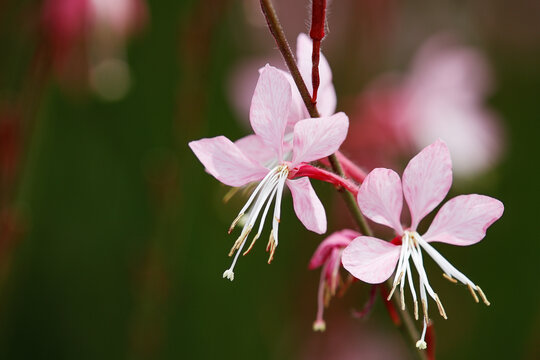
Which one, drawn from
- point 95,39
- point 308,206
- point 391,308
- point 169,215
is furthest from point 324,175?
point 95,39

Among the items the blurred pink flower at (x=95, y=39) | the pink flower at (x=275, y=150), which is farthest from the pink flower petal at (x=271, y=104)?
the blurred pink flower at (x=95, y=39)

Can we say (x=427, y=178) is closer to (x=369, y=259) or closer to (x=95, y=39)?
(x=369, y=259)

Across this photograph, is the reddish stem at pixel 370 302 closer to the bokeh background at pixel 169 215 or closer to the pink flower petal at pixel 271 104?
the pink flower petal at pixel 271 104

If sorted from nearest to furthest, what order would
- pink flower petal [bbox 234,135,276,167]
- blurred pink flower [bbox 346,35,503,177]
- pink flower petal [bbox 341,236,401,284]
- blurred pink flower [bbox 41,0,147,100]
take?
1. pink flower petal [bbox 341,236,401,284]
2. pink flower petal [bbox 234,135,276,167]
3. blurred pink flower [bbox 41,0,147,100]
4. blurred pink flower [bbox 346,35,503,177]

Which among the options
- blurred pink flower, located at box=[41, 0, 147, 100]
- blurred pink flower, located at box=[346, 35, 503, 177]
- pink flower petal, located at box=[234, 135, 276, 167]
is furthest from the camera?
blurred pink flower, located at box=[346, 35, 503, 177]

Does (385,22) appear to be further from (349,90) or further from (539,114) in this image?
(539,114)

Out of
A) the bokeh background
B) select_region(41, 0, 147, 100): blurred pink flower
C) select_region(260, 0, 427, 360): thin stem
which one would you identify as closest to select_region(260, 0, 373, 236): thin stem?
select_region(260, 0, 427, 360): thin stem

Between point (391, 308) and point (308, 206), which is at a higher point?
point (308, 206)

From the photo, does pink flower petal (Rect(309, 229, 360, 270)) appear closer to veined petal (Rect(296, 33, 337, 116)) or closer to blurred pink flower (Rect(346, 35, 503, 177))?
veined petal (Rect(296, 33, 337, 116))
